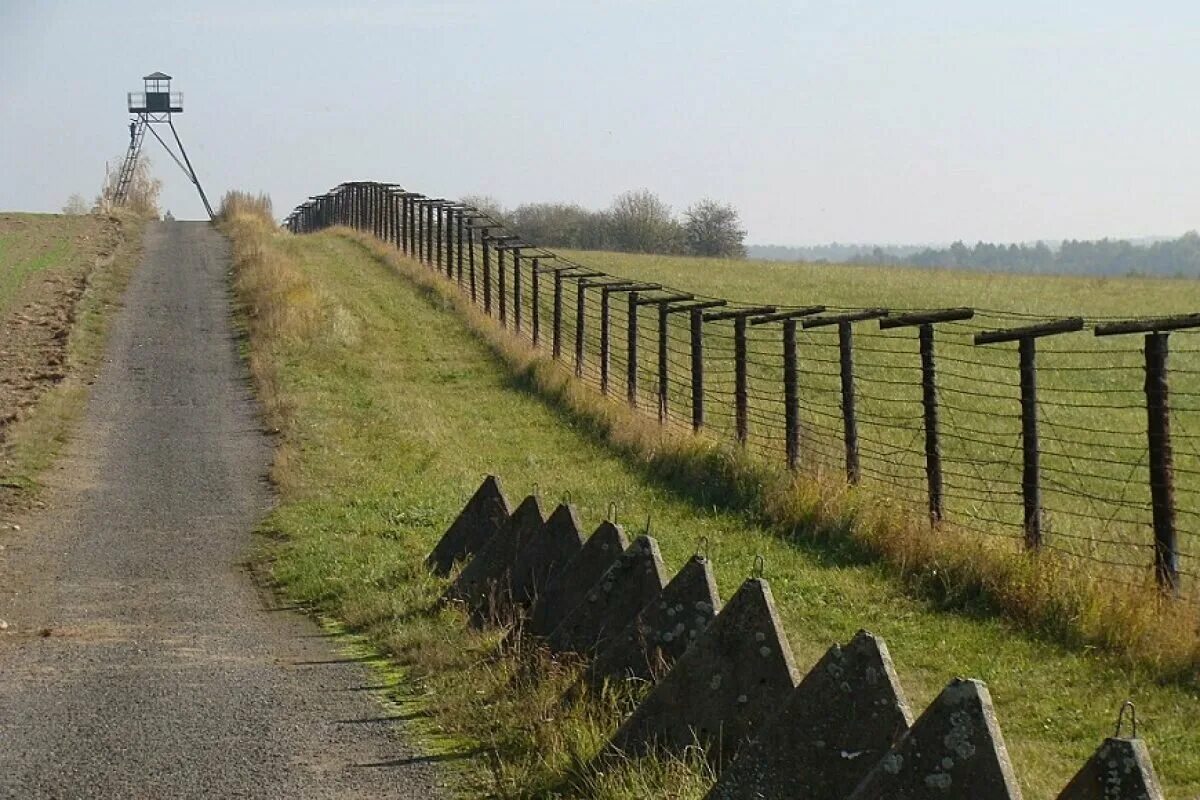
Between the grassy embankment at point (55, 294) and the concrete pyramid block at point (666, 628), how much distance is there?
33.9 feet

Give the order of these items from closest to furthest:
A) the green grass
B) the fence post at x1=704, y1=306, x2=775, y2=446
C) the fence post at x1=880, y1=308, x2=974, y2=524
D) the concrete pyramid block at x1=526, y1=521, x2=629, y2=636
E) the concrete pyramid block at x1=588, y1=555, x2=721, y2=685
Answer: the concrete pyramid block at x1=588, y1=555, x2=721, y2=685
the concrete pyramid block at x1=526, y1=521, x2=629, y2=636
the fence post at x1=880, y1=308, x2=974, y2=524
the fence post at x1=704, y1=306, x2=775, y2=446
the green grass

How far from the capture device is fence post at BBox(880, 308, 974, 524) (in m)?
13.1

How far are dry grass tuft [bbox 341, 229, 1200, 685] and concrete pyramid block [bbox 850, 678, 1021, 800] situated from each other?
14.2 feet

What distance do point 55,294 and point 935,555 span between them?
28.7 metres

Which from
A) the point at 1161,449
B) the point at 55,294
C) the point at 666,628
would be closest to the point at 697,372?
the point at 1161,449

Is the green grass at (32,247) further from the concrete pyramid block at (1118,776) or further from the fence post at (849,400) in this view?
the concrete pyramid block at (1118,776)

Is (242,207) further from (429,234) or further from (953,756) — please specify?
(953,756)

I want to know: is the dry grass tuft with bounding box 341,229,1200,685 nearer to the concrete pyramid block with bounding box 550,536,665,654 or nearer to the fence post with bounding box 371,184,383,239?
the concrete pyramid block with bounding box 550,536,665,654

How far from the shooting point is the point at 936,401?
14172 millimetres

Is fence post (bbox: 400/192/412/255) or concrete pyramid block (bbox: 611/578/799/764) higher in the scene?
fence post (bbox: 400/192/412/255)

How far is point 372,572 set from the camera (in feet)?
39.8

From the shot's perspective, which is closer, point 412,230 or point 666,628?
point 666,628

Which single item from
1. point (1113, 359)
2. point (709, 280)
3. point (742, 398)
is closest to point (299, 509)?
point (742, 398)

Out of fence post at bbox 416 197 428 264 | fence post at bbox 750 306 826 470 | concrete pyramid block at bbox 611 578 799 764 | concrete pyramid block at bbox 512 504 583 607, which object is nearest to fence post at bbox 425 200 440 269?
fence post at bbox 416 197 428 264
